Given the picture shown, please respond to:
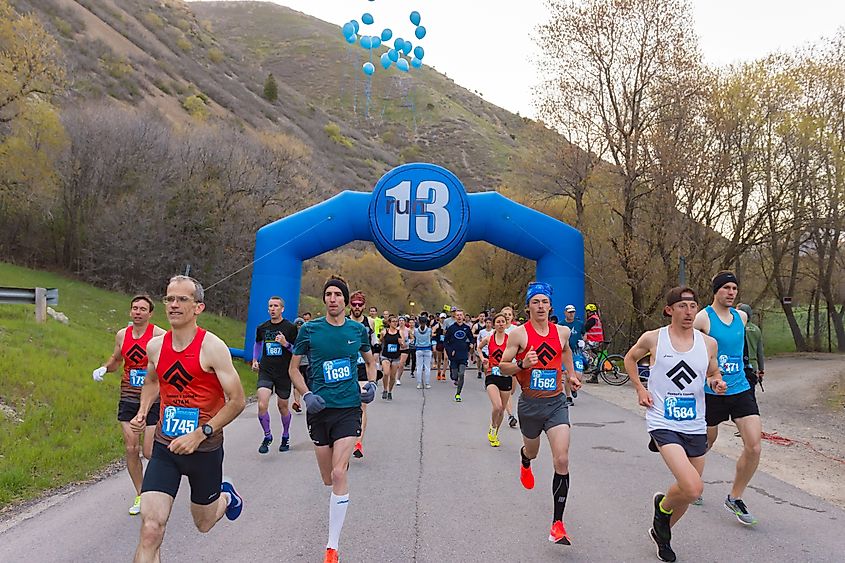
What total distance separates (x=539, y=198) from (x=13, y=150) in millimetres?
20651

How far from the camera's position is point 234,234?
26.7 meters

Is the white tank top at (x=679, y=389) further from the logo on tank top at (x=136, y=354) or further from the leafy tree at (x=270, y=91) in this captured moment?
the leafy tree at (x=270, y=91)

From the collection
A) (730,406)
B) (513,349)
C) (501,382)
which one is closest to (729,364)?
(730,406)

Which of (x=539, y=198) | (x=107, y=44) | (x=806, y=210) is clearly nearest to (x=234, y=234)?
(x=539, y=198)

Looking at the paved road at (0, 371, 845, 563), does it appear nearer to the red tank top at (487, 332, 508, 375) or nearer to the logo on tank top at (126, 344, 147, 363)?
the red tank top at (487, 332, 508, 375)

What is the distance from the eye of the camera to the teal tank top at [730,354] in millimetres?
6066

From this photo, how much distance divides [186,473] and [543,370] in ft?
10.1

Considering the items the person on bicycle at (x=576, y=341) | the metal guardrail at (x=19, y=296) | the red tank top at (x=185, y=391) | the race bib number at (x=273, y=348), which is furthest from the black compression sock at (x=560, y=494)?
the metal guardrail at (x=19, y=296)

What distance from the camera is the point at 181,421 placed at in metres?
4.12

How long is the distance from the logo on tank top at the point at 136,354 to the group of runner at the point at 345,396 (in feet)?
0.04

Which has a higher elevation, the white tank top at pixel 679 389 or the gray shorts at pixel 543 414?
the white tank top at pixel 679 389

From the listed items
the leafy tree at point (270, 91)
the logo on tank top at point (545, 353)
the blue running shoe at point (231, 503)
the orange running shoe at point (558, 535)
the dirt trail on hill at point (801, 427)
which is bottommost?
the dirt trail on hill at point (801, 427)

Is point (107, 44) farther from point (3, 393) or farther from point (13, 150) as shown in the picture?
point (3, 393)

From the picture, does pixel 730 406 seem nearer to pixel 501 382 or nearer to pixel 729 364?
pixel 729 364
